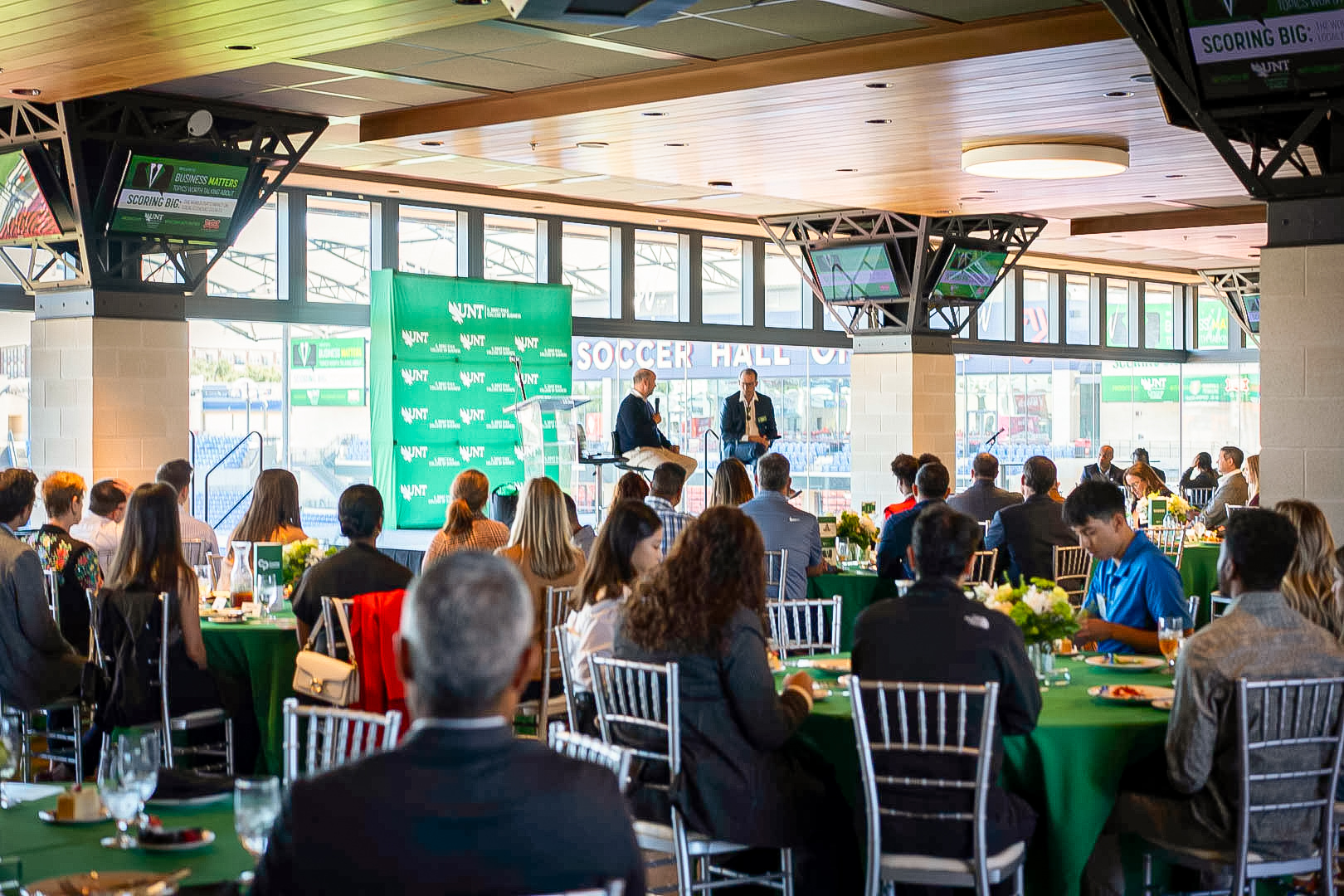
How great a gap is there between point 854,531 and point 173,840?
669 centimetres

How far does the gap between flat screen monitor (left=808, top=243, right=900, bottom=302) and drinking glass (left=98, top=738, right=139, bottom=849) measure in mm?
12242

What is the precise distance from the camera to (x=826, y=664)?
5.14 meters

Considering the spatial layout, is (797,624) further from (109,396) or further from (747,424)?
(747,424)

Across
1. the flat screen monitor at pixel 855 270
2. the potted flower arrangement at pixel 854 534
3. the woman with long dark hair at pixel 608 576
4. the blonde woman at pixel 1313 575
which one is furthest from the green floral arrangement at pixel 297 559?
the flat screen monitor at pixel 855 270

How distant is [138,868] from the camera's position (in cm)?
273

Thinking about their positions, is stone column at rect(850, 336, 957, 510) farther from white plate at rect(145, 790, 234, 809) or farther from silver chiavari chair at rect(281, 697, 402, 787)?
white plate at rect(145, 790, 234, 809)

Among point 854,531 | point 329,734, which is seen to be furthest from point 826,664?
point 854,531

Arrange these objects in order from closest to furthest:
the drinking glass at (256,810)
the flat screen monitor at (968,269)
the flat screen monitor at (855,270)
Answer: the drinking glass at (256,810), the flat screen monitor at (855,270), the flat screen monitor at (968,269)

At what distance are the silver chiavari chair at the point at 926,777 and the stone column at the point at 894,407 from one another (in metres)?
11.4

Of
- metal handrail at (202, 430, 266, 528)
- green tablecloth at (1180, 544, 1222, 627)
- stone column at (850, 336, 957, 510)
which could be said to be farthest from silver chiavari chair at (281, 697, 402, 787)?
stone column at (850, 336, 957, 510)

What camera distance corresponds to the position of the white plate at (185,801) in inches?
125

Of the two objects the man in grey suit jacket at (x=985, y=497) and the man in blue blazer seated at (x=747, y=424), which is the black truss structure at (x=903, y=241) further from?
the man in grey suit jacket at (x=985, y=497)

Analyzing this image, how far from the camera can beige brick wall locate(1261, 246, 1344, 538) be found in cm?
714

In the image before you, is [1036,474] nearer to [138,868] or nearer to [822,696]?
[822,696]
